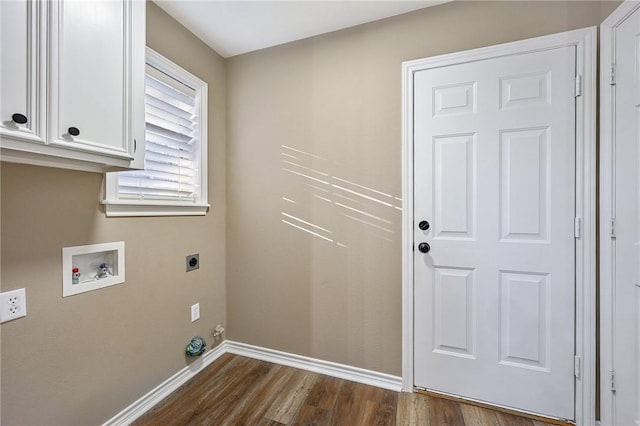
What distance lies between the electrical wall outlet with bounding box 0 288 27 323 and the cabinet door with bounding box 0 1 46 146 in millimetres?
661

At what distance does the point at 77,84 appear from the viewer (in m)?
1.07

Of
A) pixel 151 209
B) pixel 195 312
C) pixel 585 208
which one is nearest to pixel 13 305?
pixel 151 209

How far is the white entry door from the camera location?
1540 millimetres

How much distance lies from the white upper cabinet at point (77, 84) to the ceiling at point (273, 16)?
0.65 m

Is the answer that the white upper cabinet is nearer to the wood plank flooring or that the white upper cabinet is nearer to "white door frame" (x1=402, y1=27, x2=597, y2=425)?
the wood plank flooring

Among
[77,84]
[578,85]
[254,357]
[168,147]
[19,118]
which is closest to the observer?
[19,118]

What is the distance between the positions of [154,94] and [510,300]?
2497mm

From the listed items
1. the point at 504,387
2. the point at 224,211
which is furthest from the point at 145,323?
the point at 504,387

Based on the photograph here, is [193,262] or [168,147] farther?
[193,262]

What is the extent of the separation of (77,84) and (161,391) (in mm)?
1760

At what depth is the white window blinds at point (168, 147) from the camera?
5.69ft

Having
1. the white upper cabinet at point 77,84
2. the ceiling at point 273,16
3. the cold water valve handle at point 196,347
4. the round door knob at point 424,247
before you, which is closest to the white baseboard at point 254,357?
the cold water valve handle at point 196,347

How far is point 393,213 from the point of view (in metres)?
1.86

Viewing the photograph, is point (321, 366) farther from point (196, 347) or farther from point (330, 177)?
point (330, 177)
